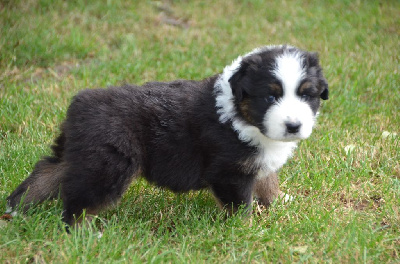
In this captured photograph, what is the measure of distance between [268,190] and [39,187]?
6.64 feet

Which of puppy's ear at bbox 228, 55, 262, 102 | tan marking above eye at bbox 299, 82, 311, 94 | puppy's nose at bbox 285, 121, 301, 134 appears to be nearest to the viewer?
puppy's nose at bbox 285, 121, 301, 134

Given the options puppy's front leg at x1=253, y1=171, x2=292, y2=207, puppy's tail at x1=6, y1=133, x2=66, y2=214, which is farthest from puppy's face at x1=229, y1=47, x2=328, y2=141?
puppy's tail at x1=6, y1=133, x2=66, y2=214

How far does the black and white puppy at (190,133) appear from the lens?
385 cm

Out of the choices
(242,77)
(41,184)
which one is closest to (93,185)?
(41,184)

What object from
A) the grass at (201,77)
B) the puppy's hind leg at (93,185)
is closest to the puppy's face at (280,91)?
the grass at (201,77)

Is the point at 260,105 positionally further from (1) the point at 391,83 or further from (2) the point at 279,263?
(1) the point at 391,83

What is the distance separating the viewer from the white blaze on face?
12.3 ft

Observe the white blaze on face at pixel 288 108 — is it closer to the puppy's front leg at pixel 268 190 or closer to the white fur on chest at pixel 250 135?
the white fur on chest at pixel 250 135

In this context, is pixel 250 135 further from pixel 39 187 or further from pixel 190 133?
pixel 39 187

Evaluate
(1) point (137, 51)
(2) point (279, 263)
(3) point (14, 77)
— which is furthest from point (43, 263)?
(1) point (137, 51)

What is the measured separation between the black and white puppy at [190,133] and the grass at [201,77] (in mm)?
269

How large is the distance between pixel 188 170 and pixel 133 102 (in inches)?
28.6

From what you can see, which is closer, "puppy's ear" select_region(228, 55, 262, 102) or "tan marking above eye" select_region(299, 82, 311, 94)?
"tan marking above eye" select_region(299, 82, 311, 94)

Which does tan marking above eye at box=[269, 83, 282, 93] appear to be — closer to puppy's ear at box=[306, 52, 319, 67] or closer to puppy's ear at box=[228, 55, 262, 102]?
puppy's ear at box=[228, 55, 262, 102]
